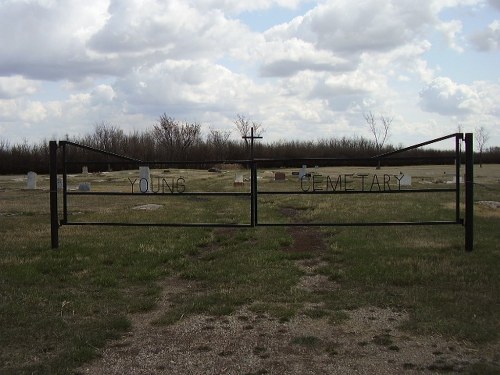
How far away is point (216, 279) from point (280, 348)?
208 cm

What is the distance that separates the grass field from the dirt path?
143mm

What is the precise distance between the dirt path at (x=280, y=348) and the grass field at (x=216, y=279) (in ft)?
0.47

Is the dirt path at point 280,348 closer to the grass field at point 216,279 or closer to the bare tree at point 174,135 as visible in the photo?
the grass field at point 216,279

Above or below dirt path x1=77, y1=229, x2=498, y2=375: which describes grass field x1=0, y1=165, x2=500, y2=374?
above

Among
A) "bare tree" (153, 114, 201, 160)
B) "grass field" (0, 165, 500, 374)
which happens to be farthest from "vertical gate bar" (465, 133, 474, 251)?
"bare tree" (153, 114, 201, 160)

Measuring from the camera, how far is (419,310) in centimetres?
446

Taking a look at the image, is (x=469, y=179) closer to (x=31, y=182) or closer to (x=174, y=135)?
(x=31, y=182)

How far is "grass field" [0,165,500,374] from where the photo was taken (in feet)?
13.2

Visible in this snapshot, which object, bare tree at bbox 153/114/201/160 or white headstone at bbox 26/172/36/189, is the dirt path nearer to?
white headstone at bbox 26/172/36/189

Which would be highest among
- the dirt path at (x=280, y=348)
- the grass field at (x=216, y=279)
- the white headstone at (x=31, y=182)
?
the white headstone at (x=31, y=182)

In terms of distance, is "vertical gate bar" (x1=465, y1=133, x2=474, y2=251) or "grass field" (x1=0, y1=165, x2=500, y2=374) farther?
"vertical gate bar" (x1=465, y1=133, x2=474, y2=251)

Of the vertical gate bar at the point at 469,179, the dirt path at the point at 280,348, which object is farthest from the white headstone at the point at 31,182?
the dirt path at the point at 280,348

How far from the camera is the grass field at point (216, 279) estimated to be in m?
4.03

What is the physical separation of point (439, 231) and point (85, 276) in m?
5.75
